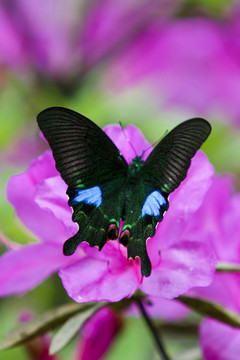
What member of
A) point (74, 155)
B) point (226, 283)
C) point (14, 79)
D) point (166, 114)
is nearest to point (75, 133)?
point (74, 155)

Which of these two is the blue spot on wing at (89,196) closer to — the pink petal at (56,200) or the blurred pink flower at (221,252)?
the pink petal at (56,200)

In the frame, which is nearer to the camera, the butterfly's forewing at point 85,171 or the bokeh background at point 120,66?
the butterfly's forewing at point 85,171

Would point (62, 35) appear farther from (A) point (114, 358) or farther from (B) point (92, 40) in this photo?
(A) point (114, 358)

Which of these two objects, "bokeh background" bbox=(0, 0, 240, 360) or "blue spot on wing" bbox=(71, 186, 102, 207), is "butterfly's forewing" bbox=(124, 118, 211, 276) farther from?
Result: "bokeh background" bbox=(0, 0, 240, 360)

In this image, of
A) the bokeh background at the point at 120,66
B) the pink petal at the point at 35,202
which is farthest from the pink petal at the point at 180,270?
the bokeh background at the point at 120,66

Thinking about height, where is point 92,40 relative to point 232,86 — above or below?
above

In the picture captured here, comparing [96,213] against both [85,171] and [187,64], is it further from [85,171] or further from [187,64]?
[187,64]

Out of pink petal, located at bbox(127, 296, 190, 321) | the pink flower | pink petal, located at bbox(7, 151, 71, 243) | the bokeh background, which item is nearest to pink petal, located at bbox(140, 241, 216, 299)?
the pink flower
